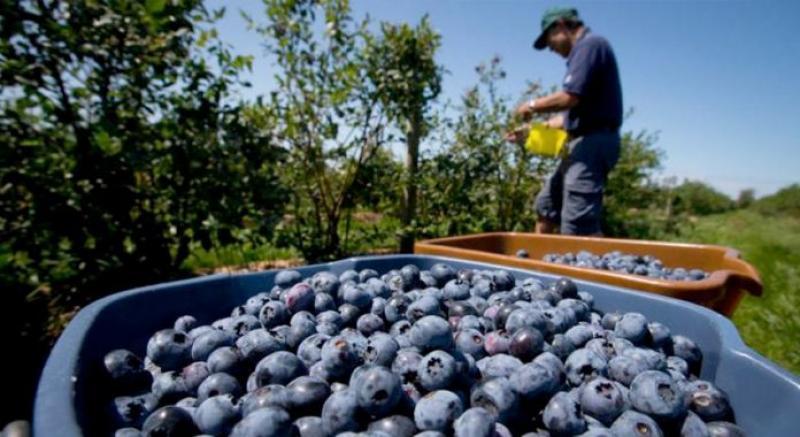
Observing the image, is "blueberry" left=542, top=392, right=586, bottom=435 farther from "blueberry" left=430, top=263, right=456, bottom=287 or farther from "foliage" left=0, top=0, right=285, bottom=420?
"foliage" left=0, top=0, right=285, bottom=420

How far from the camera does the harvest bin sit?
125 cm

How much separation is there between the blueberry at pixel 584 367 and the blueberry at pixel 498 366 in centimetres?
10

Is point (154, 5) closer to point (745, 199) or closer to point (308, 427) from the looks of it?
point (308, 427)

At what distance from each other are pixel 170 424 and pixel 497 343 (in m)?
0.53

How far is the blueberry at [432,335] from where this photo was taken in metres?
0.74

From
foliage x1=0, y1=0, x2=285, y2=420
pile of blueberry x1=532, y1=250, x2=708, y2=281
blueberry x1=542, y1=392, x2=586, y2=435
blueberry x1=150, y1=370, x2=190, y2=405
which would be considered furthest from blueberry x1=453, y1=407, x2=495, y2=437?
foliage x1=0, y1=0, x2=285, y2=420

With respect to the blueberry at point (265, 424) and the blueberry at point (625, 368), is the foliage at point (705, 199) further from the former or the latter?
the blueberry at point (265, 424)

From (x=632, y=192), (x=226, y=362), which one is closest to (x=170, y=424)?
(x=226, y=362)

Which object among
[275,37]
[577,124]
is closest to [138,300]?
[577,124]

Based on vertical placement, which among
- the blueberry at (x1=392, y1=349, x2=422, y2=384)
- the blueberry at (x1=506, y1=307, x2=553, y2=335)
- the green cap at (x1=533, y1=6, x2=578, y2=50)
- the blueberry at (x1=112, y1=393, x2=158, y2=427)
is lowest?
the blueberry at (x1=112, y1=393, x2=158, y2=427)

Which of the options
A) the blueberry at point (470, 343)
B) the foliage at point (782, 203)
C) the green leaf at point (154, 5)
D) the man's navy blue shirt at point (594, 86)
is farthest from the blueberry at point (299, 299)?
the foliage at point (782, 203)

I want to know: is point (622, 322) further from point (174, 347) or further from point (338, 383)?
point (174, 347)

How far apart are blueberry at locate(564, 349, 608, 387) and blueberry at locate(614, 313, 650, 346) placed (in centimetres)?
14

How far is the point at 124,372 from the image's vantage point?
724 mm
